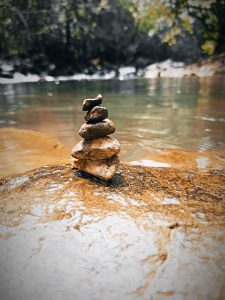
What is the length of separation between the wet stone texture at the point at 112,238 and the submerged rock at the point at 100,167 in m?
0.08

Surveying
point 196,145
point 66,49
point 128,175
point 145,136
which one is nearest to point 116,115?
point 145,136

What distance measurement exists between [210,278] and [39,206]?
1.29 meters

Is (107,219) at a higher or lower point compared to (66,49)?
lower

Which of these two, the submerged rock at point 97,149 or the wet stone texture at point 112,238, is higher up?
the submerged rock at point 97,149

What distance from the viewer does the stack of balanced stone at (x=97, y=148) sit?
2723mm

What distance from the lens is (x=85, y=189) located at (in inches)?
100

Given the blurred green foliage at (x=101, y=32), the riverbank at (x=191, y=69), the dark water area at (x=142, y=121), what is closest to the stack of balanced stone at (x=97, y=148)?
the dark water area at (x=142, y=121)

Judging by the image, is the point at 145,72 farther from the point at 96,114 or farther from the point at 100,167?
the point at 100,167

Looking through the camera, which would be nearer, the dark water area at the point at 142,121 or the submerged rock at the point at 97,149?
the submerged rock at the point at 97,149

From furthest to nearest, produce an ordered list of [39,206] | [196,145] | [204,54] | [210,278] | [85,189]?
[204,54], [196,145], [85,189], [39,206], [210,278]

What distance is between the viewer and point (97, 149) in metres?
2.74

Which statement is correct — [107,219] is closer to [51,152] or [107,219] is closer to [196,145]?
[51,152]

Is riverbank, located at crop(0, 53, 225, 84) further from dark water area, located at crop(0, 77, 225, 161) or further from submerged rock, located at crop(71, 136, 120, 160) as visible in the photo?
submerged rock, located at crop(71, 136, 120, 160)

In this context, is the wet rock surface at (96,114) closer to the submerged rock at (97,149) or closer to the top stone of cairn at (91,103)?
the top stone of cairn at (91,103)
